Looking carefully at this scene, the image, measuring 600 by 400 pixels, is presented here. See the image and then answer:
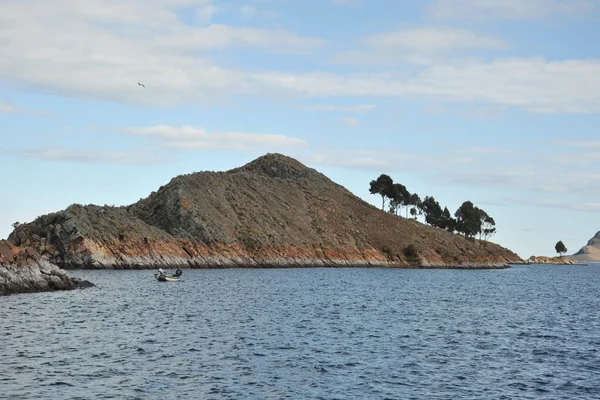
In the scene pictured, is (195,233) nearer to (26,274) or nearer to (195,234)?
(195,234)

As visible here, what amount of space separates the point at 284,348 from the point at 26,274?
4341cm

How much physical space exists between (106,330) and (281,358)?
15520 millimetres

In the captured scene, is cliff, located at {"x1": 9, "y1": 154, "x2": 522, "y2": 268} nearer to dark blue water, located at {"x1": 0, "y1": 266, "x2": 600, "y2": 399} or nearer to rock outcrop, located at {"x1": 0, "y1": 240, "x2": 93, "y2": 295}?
rock outcrop, located at {"x1": 0, "y1": 240, "x2": 93, "y2": 295}

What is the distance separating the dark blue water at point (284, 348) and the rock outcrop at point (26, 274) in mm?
3264

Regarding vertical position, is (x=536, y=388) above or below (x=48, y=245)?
below

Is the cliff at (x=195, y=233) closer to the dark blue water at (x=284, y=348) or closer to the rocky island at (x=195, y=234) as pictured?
the rocky island at (x=195, y=234)

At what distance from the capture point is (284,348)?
47.8 meters

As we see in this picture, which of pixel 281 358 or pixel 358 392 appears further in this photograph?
pixel 281 358

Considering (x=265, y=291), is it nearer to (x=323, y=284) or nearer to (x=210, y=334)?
(x=323, y=284)

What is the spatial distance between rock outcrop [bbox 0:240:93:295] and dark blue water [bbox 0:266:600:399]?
3264mm

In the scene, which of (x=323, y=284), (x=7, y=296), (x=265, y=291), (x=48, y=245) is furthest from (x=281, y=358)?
(x=48, y=245)

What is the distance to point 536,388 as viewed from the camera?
123 feet

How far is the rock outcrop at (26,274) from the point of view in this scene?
76188 mm

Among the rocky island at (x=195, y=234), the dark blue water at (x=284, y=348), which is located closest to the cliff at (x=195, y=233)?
the rocky island at (x=195, y=234)
